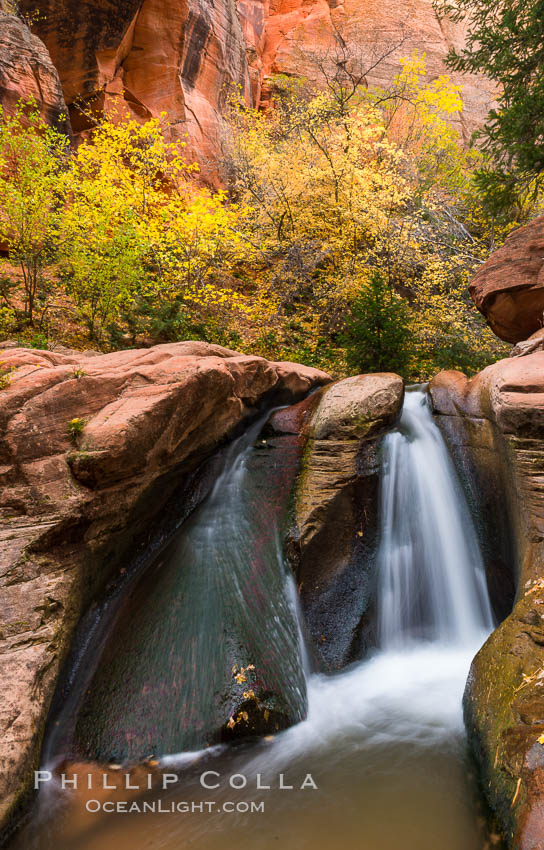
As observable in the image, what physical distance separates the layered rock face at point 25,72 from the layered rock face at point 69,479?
10.5m

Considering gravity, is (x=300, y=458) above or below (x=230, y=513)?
above

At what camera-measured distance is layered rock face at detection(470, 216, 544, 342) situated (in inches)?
315

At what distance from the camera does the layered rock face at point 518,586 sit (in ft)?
9.59

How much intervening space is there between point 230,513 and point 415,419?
11.5 feet

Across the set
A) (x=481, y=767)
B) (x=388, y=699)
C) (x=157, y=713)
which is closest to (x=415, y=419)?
(x=388, y=699)

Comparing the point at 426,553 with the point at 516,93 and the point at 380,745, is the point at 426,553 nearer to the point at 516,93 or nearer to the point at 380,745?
the point at 380,745

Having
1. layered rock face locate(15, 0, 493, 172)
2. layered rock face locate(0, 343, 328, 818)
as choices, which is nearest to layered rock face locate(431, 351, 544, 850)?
layered rock face locate(0, 343, 328, 818)

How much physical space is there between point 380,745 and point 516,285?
7586mm

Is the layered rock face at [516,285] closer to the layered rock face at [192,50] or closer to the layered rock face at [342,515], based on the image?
the layered rock face at [342,515]

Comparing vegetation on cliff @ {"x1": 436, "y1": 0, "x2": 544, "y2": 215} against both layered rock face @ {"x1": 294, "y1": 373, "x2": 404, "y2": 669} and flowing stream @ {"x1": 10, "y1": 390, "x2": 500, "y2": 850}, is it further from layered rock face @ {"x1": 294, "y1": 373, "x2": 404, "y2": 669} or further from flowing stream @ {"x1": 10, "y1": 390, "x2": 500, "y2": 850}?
flowing stream @ {"x1": 10, "y1": 390, "x2": 500, "y2": 850}

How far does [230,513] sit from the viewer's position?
5922mm

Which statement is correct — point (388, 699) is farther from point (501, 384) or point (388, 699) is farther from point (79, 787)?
point (501, 384)

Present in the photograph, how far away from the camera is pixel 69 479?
4.62 metres

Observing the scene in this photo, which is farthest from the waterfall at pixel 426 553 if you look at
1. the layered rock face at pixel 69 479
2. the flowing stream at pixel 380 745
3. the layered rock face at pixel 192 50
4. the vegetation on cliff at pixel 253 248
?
the layered rock face at pixel 192 50
